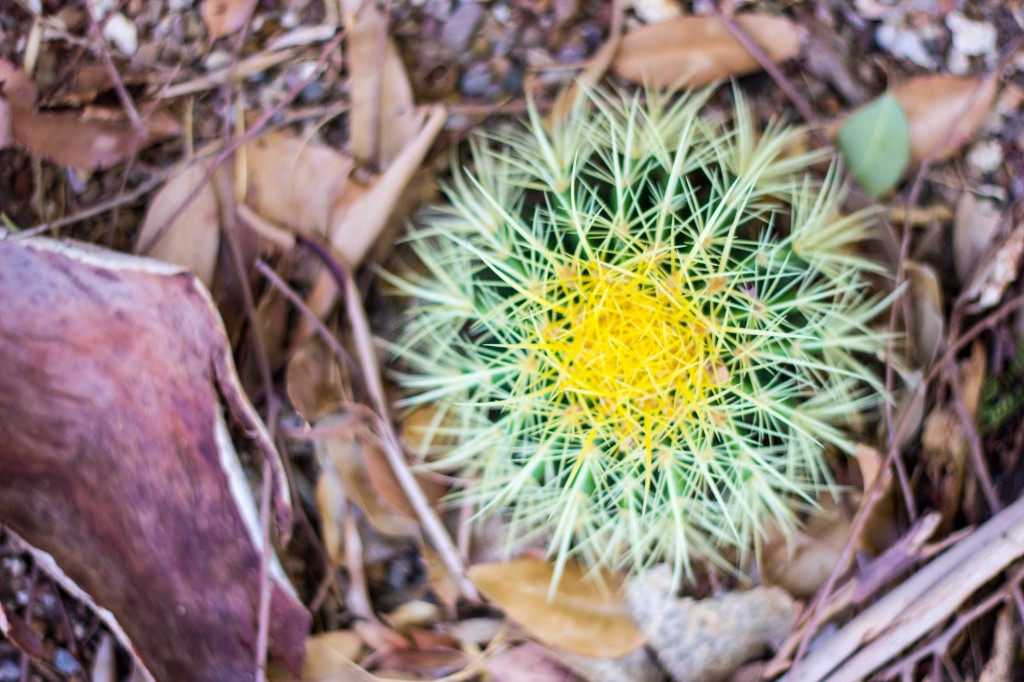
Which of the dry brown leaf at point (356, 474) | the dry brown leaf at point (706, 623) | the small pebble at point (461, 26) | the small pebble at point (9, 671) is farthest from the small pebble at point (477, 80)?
the small pebble at point (9, 671)

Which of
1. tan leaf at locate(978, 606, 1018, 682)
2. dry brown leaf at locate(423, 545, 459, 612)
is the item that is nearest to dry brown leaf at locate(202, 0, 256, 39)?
dry brown leaf at locate(423, 545, 459, 612)

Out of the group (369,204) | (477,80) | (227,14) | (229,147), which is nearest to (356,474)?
(369,204)

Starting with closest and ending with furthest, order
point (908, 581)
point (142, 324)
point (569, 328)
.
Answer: point (569, 328)
point (142, 324)
point (908, 581)

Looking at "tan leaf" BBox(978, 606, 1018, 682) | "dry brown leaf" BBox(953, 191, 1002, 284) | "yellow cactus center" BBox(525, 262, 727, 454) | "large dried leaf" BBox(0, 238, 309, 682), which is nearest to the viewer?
"yellow cactus center" BBox(525, 262, 727, 454)

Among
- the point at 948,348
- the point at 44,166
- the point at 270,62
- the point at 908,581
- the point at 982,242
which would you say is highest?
the point at 270,62

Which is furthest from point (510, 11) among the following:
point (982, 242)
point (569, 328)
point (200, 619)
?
point (200, 619)

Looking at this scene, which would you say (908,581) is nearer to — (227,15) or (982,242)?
(982,242)

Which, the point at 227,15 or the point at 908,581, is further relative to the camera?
the point at 227,15

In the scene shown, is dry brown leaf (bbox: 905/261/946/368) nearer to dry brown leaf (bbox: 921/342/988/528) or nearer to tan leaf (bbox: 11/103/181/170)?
dry brown leaf (bbox: 921/342/988/528)
